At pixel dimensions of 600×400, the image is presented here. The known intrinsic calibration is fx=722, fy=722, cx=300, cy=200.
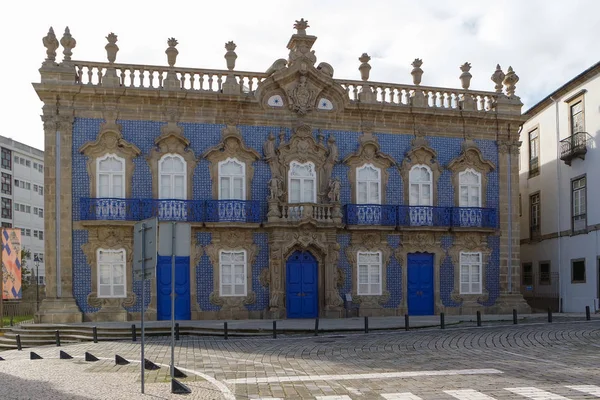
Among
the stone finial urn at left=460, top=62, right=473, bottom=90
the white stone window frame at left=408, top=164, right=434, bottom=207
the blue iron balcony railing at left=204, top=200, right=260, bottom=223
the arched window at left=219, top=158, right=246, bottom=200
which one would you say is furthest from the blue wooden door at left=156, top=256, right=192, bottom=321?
the stone finial urn at left=460, top=62, right=473, bottom=90

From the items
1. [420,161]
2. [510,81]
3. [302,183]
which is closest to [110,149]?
[302,183]

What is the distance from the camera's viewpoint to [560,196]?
27609mm

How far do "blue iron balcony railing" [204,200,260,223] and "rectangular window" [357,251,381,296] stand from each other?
151 inches

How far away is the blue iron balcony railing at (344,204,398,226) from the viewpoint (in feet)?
78.6

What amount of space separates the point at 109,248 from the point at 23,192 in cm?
4486

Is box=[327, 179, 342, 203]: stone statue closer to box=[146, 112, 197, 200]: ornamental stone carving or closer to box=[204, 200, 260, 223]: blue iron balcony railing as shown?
box=[204, 200, 260, 223]: blue iron balcony railing

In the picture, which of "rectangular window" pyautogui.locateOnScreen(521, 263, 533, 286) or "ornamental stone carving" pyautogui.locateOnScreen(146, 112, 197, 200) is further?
"rectangular window" pyautogui.locateOnScreen(521, 263, 533, 286)

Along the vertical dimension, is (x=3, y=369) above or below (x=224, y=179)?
below

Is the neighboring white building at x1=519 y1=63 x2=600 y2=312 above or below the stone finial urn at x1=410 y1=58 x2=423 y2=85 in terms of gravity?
below

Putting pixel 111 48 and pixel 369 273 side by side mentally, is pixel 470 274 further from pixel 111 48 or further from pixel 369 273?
pixel 111 48

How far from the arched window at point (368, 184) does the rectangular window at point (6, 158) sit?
147 ft

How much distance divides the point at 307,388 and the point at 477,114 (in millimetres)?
17840

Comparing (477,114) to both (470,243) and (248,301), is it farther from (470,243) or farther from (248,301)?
(248,301)

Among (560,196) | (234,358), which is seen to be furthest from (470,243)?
(234,358)
